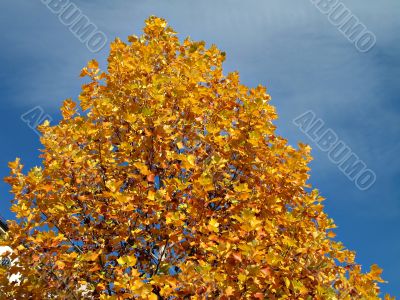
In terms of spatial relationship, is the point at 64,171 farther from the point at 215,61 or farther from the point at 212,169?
the point at 215,61

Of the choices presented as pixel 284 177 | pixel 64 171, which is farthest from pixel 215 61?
pixel 64 171

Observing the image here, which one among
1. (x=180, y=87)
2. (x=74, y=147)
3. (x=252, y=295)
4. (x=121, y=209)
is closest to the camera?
(x=252, y=295)

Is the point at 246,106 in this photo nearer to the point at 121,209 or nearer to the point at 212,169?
the point at 212,169

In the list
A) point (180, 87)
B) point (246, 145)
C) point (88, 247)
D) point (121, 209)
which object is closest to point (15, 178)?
point (88, 247)

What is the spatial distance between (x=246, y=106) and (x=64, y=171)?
3.59 meters

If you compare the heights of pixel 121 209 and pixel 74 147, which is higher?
pixel 74 147

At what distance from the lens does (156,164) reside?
23.4 feet

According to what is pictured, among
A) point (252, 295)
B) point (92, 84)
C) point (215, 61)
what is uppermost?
point (215, 61)

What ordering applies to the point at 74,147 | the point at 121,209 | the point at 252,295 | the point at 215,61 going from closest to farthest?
the point at 252,295 → the point at 121,209 → the point at 74,147 → the point at 215,61

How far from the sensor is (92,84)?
8.47m

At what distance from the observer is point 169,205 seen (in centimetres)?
663

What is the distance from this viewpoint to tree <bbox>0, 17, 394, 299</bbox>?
18.7ft

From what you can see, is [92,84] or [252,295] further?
[92,84]

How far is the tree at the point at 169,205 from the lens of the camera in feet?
18.7
